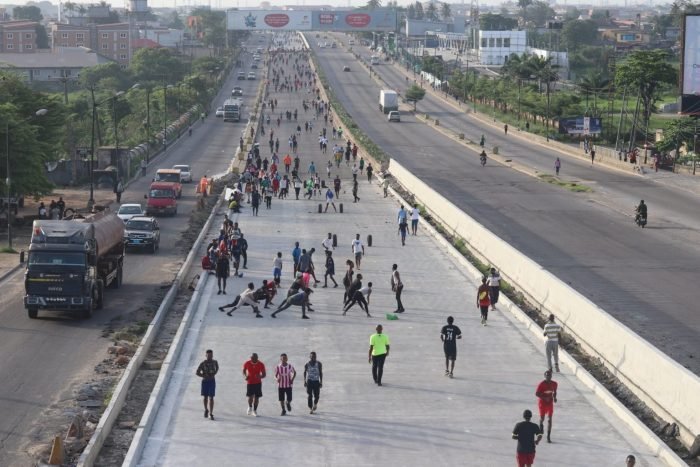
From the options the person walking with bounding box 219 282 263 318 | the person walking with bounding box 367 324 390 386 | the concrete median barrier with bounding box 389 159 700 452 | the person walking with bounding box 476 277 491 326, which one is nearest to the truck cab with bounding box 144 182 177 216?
the concrete median barrier with bounding box 389 159 700 452

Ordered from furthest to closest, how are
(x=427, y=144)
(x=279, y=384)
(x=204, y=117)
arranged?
(x=204, y=117) < (x=427, y=144) < (x=279, y=384)

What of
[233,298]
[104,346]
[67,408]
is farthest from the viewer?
[233,298]

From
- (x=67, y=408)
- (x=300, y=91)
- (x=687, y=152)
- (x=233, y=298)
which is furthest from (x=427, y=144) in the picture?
(x=67, y=408)

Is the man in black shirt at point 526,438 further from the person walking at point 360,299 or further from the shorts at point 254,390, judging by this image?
the person walking at point 360,299

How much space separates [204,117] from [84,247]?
93.2 meters

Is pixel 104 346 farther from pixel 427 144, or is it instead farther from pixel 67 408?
pixel 427 144

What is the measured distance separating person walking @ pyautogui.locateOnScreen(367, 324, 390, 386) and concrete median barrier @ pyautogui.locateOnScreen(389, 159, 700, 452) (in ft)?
14.7

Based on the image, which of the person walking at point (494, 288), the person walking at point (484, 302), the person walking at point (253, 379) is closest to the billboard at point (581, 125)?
the person walking at point (494, 288)

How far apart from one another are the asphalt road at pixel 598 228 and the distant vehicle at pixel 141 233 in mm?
12875

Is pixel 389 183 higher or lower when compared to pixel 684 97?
lower

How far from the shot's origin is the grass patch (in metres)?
68.6

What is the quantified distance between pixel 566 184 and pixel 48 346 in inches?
1841

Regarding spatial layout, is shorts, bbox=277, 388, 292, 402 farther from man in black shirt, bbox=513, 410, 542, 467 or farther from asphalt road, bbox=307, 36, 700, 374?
asphalt road, bbox=307, 36, 700, 374

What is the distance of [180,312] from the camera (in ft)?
105
